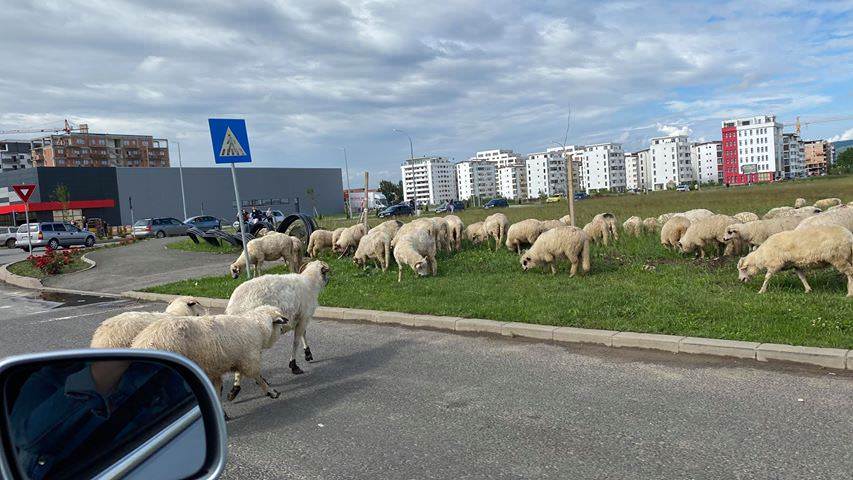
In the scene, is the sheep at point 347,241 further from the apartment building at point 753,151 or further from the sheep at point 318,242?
the apartment building at point 753,151

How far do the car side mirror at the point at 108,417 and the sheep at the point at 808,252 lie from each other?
911 cm

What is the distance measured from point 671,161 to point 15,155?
17223 centimetres

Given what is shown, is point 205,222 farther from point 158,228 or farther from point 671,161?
point 671,161

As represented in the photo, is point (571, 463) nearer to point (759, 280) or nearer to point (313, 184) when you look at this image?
point (759, 280)

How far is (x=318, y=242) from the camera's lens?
19.6 meters

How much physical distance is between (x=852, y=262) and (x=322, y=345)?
774 cm

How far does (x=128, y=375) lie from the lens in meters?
2.23

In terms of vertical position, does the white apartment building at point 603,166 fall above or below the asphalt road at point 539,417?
above

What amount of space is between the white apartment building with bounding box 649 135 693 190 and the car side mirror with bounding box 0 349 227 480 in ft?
607

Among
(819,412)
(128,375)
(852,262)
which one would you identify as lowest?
(819,412)

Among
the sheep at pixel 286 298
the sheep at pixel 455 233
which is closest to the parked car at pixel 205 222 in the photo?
the sheep at pixel 455 233

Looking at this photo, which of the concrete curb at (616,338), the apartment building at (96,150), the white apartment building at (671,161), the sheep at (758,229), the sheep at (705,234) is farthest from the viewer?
the white apartment building at (671,161)

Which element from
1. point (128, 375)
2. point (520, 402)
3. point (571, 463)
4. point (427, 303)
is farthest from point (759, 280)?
point (128, 375)

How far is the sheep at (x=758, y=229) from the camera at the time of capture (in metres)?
12.9
